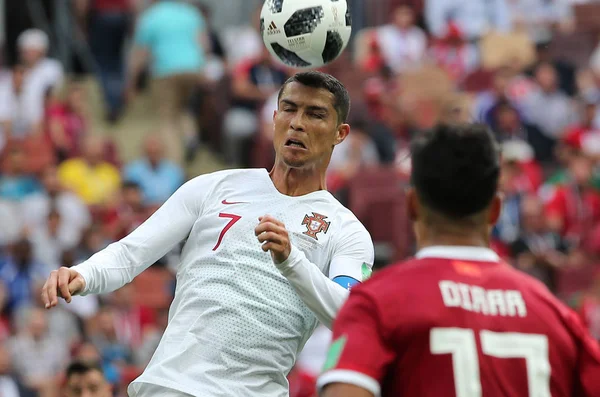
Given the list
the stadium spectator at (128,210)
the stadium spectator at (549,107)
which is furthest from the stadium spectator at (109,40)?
the stadium spectator at (549,107)

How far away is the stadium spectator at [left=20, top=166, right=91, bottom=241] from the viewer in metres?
14.9

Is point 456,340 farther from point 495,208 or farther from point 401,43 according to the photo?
point 401,43

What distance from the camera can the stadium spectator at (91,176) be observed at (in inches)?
631

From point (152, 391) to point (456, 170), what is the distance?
6.95ft

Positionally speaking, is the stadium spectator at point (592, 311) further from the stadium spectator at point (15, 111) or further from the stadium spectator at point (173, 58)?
the stadium spectator at point (15, 111)

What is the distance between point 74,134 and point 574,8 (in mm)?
7496

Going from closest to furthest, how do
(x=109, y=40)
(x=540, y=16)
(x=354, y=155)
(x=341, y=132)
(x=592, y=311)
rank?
(x=341, y=132) < (x=592, y=311) < (x=354, y=155) < (x=109, y=40) < (x=540, y=16)

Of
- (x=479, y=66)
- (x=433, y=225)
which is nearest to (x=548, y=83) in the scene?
(x=479, y=66)

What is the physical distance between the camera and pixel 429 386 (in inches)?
170

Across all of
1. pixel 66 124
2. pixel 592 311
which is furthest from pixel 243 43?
pixel 592 311

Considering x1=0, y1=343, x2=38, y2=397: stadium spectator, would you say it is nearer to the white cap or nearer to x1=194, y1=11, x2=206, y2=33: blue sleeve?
the white cap

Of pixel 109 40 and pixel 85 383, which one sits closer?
pixel 85 383

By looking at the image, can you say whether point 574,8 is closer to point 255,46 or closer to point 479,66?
point 479,66

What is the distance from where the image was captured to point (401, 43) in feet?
63.8
